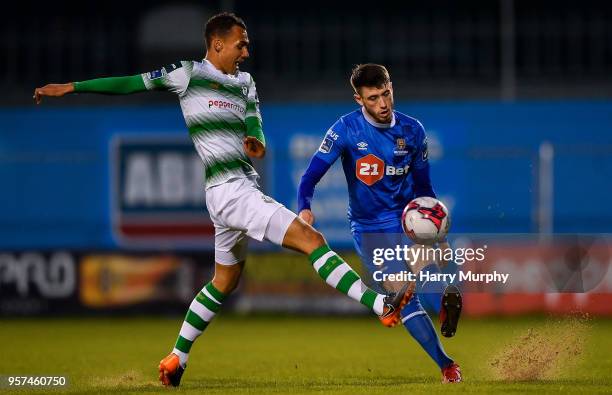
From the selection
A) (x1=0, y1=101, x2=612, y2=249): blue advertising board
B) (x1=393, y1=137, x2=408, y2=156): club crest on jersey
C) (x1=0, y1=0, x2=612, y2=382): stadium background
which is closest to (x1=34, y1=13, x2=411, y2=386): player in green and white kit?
(x1=393, y1=137, x2=408, y2=156): club crest on jersey

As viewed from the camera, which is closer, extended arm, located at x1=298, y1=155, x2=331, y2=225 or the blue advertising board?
extended arm, located at x1=298, y1=155, x2=331, y2=225

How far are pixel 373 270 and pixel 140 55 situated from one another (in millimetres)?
11796

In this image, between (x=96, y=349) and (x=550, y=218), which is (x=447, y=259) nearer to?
(x=96, y=349)

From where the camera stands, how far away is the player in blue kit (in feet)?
25.3

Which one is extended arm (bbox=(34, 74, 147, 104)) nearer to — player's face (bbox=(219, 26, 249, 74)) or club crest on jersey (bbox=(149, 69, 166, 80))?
club crest on jersey (bbox=(149, 69, 166, 80))

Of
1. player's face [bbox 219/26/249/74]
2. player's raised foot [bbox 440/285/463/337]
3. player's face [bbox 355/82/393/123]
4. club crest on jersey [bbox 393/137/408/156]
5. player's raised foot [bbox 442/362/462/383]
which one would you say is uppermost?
player's face [bbox 219/26/249/74]

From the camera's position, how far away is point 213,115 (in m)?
7.59

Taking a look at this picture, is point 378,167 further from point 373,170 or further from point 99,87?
point 99,87

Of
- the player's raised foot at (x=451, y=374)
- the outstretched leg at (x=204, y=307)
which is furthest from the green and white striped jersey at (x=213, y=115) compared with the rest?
the player's raised foot at (x=451, y=374)

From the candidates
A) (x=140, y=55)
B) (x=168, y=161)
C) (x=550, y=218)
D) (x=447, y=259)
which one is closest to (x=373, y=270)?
(x=447, y=259)

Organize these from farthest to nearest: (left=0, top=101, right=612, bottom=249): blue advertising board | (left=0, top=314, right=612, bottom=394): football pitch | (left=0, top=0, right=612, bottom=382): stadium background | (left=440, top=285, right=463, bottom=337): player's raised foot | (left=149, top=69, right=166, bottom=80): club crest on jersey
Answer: (left=0, top=101, right=612, bottom=249): blue advertising board
(left=0, top=0, right=612, bottom=382): stadium background
(left=0, top=314, right=612, bottom=394): football pitch
(left=149, top=69, right=166, bottom=80): club crest on jersey
(left=440, top=285, right=463, bottom=337): player's raised foot

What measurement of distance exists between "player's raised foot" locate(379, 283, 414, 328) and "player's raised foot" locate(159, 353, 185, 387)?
1.59 m

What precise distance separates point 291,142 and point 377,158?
383 inches

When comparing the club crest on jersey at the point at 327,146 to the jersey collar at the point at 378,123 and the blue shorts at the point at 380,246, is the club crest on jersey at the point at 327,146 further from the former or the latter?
the blue shorts at the point at 380,246
